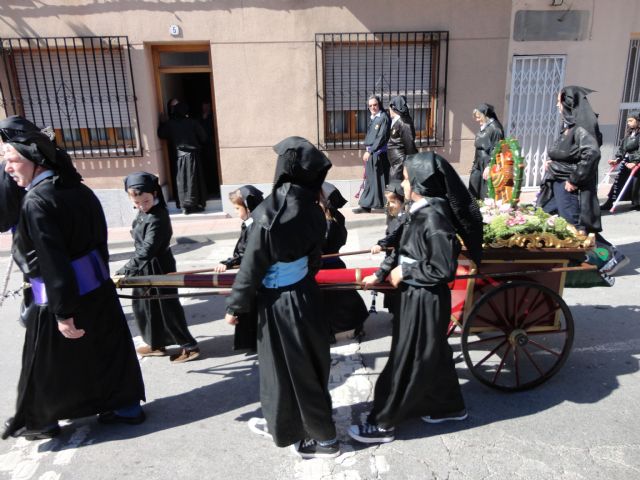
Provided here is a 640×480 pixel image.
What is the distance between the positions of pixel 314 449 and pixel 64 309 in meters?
1.70

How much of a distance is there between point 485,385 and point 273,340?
1655 mm

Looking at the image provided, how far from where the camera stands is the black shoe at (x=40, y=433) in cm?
335

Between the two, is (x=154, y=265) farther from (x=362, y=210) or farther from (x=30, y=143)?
(x=362, y=210)

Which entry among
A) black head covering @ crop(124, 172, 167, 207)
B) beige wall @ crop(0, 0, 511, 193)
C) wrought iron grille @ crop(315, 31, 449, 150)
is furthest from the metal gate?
black head covering @ crop(124, 172, 167, 207)

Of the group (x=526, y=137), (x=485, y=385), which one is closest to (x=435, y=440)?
(x=485, y=385)

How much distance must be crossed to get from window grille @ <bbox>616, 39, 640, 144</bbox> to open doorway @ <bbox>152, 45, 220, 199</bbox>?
8386 millimetres

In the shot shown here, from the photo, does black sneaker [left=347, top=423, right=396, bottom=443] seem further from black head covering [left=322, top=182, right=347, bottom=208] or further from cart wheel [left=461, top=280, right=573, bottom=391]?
black head covering [left=322, top=182, right=347, bottom=208]

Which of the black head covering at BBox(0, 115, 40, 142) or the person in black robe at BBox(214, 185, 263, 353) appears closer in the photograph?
the black head covering at BBox(0, 115, 40, 142)

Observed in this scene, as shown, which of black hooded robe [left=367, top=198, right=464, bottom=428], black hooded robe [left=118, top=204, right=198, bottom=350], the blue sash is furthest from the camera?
black hooded robe [left=118, top=204, right=198, bottom=350]

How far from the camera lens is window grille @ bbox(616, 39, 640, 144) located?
10.7 metres

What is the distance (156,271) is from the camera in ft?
13.9

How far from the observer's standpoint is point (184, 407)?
3.79 meters

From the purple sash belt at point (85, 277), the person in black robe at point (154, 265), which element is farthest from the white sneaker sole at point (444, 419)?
the purple sash belt at point (85, 277)

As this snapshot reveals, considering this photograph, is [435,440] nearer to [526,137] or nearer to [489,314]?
[489,314]
